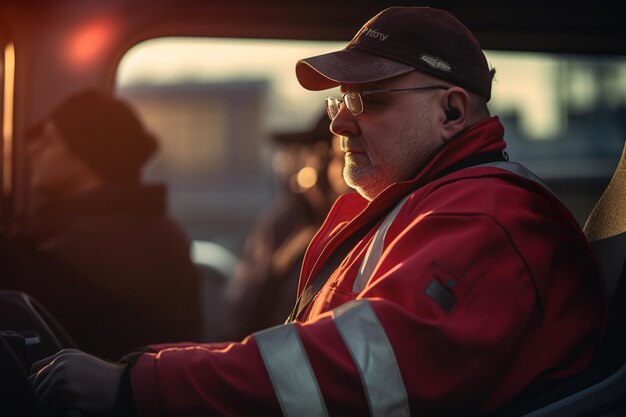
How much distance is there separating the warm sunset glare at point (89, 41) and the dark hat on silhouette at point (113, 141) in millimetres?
231

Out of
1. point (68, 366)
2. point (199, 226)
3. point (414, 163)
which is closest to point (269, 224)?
point (414, 163)

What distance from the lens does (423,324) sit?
1604mm

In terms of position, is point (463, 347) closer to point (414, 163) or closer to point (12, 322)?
point (414, 163)

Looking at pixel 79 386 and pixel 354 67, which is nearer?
pixel 79 386

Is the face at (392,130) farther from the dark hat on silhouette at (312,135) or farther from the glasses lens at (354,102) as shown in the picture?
the dark hat on silhouette at (312,135)

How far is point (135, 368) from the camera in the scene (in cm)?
165

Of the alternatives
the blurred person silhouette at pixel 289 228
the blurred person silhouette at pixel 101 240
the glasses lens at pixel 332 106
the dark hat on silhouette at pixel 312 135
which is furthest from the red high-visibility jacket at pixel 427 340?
the dark hat on silhouette at pixel 312 135

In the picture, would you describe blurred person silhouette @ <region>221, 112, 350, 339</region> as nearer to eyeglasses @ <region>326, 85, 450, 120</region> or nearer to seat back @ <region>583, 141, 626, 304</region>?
eyeglasses @ <region>326, 85, 450, 120</region>

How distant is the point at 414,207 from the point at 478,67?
16.6 inches

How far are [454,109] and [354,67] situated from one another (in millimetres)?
221

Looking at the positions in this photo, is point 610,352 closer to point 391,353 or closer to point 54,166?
point 391,353

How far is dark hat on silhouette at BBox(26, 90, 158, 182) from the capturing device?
368cm

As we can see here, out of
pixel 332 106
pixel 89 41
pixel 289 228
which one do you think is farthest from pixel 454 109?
pixel 289 228

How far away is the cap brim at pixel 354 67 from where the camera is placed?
6.77ft
